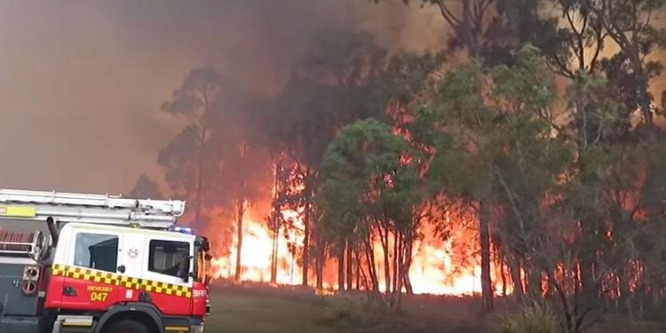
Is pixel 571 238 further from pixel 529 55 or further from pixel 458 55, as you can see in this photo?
pixel 458 55

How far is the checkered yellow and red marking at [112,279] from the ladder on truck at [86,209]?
770 mm

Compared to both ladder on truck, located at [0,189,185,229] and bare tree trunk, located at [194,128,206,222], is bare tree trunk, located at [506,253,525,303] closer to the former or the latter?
ladder on truck, located at [0,189,185,229]

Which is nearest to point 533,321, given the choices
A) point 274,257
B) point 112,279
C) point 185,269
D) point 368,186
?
point 185,269

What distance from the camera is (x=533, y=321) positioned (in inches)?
509

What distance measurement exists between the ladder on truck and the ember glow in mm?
13268

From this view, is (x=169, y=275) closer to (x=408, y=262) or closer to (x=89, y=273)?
(x=89, y=273)

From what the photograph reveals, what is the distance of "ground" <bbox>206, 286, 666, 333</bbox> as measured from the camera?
17516 mm

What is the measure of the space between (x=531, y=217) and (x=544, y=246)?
0.61 meters

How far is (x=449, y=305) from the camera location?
76.9 ft

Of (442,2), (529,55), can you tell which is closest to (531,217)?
(529,55)

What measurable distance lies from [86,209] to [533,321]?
820 centimetres

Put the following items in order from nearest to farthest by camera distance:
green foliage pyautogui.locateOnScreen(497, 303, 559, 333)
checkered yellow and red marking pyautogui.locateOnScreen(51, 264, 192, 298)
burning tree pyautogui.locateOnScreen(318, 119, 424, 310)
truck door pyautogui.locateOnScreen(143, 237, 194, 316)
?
checkered yellow and red marking pyautogui.locateOnScreen(51, 264, 192, 298) → truck door pyautogui.locateOnScreen(143, 237, 194, 316) → green foliage pyautogui.locateOnScreen(497, 303, 559, 333) → burning tree pyautogui.locateOnScreen(318, 119, 424, 310)

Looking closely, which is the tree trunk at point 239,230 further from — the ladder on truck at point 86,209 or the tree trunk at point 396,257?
the ladder on truck at point 86,209

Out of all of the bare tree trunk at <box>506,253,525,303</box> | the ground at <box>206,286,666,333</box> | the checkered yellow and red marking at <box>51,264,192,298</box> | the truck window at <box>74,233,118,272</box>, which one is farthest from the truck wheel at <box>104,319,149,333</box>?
the bare tree trunk at <box>506,253,525,303</box>
